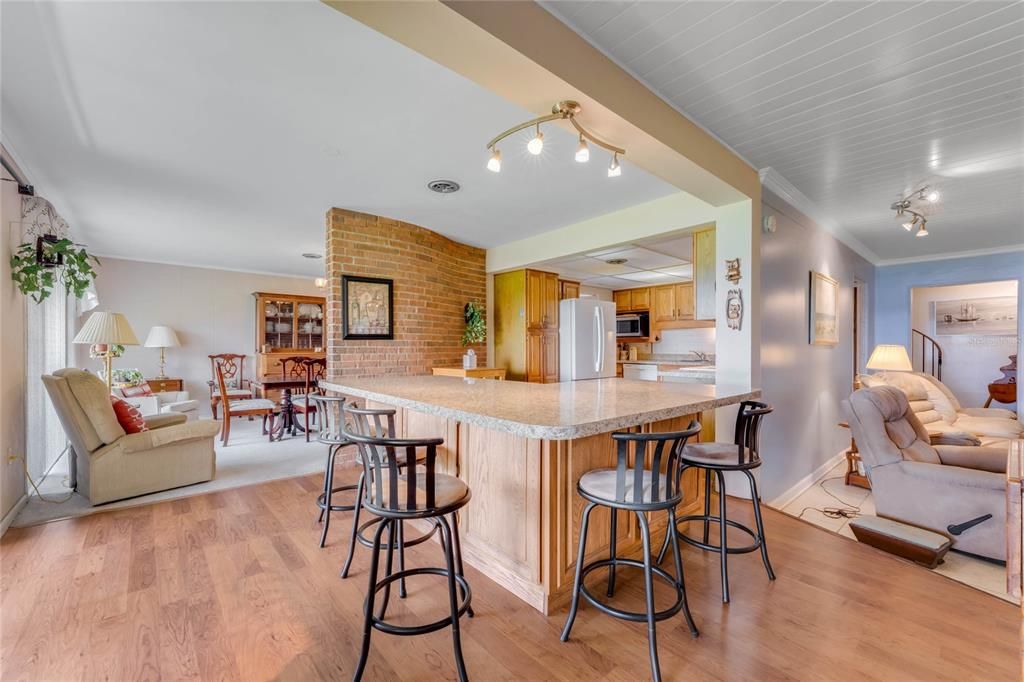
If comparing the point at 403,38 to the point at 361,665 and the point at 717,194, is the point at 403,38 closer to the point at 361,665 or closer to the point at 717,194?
the point at 361,665

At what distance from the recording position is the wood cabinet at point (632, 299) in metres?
6.74

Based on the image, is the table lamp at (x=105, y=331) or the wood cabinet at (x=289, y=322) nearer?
the table lamp at (x=105, y=331)

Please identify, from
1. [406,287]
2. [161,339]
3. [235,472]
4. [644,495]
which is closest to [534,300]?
[406,287]

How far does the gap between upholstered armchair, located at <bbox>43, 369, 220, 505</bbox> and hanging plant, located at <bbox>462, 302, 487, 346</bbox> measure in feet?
8.63

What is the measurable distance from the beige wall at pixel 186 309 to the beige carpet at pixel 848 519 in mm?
7461

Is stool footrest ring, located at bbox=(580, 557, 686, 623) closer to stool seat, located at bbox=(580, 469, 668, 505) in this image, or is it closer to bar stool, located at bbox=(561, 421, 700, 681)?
bar stool, located at bbox=(561, 421, 700, 681)

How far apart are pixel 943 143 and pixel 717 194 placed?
4.41 feet

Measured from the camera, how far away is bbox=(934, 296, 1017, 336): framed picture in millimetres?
6473

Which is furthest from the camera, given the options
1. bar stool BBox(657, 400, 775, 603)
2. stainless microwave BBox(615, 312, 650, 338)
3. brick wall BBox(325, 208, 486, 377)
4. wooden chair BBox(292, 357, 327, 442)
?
stainless microwave BBox(615, 312, 650, 338)

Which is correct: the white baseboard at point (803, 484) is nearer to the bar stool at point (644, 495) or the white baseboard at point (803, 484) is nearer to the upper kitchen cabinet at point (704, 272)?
the upper kitchen cabinet at point (704, 272)

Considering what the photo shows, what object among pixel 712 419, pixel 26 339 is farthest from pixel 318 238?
pixel 712 419

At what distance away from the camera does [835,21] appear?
1.62 meters

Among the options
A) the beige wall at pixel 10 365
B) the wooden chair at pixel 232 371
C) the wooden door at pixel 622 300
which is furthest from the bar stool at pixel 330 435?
the wooden door at pixel 622 300

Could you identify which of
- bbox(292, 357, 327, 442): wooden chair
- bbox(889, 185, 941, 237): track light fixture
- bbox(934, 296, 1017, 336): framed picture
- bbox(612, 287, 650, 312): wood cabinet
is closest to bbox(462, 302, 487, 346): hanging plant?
bbox(292, 357, 327, 442): wooden chair
